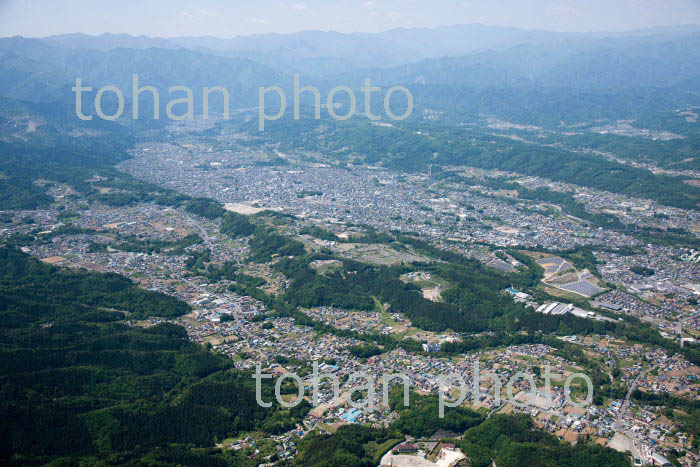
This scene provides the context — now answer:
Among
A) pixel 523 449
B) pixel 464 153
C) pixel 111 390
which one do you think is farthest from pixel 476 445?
pixel 464 153

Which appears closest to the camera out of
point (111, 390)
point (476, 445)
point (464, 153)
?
point (476, 445)

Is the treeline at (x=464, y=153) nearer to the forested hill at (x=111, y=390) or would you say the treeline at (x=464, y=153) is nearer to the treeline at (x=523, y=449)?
the treeline at (x=523, y=449)

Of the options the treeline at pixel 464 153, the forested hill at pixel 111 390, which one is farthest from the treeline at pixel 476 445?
the treeline at pixel 464 153

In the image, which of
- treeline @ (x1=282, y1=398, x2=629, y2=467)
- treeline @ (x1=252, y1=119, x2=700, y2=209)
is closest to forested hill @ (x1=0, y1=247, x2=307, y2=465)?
treeline @ (x1=282, y1=398, x2=629, y2=467)

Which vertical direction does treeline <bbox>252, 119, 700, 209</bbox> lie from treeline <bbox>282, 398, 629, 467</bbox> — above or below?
above

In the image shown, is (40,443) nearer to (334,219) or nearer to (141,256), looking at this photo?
(141,256)

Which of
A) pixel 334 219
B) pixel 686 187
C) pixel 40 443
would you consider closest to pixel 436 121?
pixel 686 187

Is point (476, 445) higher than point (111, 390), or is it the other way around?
point (111, 390)

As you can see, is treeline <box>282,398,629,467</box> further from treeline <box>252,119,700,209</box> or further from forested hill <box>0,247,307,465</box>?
treeline <box>252,119,700,209</box>

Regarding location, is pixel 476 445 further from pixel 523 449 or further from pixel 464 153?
pixel 464 153
